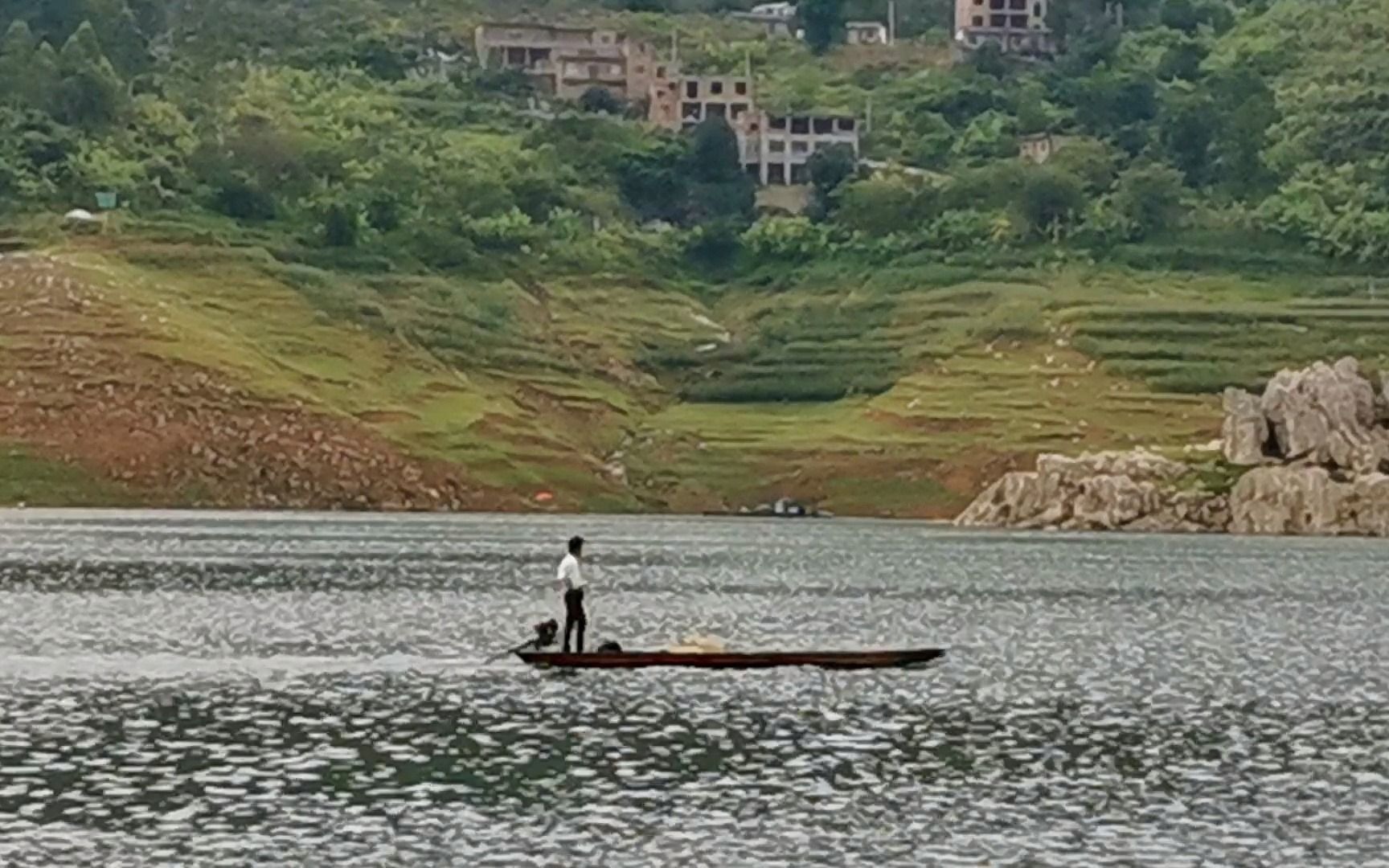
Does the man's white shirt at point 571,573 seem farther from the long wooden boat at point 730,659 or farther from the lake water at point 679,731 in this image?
the lake water at point 679,731

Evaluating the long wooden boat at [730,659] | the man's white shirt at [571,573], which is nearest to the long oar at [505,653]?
the long wooden boat at [730,659]

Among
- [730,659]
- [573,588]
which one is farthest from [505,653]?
[730,659]

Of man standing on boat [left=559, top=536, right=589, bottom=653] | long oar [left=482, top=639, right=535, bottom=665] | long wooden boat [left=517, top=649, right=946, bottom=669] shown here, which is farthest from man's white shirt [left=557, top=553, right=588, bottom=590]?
long oar [left=482, top=639, right=535, bottom=665]

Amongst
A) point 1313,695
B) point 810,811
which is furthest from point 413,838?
point 1313,695

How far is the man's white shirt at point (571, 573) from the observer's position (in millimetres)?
93812

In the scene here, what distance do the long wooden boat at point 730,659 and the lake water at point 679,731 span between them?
61cm

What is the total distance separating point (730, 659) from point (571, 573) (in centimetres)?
661

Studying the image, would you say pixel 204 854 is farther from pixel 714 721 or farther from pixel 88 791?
pixel 714 721

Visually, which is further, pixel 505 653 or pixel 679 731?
pixel 505 653

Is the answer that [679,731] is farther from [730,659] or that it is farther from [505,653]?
[505,653]

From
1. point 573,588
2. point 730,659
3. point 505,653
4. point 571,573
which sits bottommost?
point 505,653

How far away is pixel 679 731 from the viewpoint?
3137 inches

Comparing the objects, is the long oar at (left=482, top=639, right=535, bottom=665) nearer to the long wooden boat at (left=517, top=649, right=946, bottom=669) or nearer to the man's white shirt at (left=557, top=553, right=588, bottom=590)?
the long wooden boat at (left=517, top=649, right=946, bottom=669)

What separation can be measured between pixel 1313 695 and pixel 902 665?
45.5 ft
